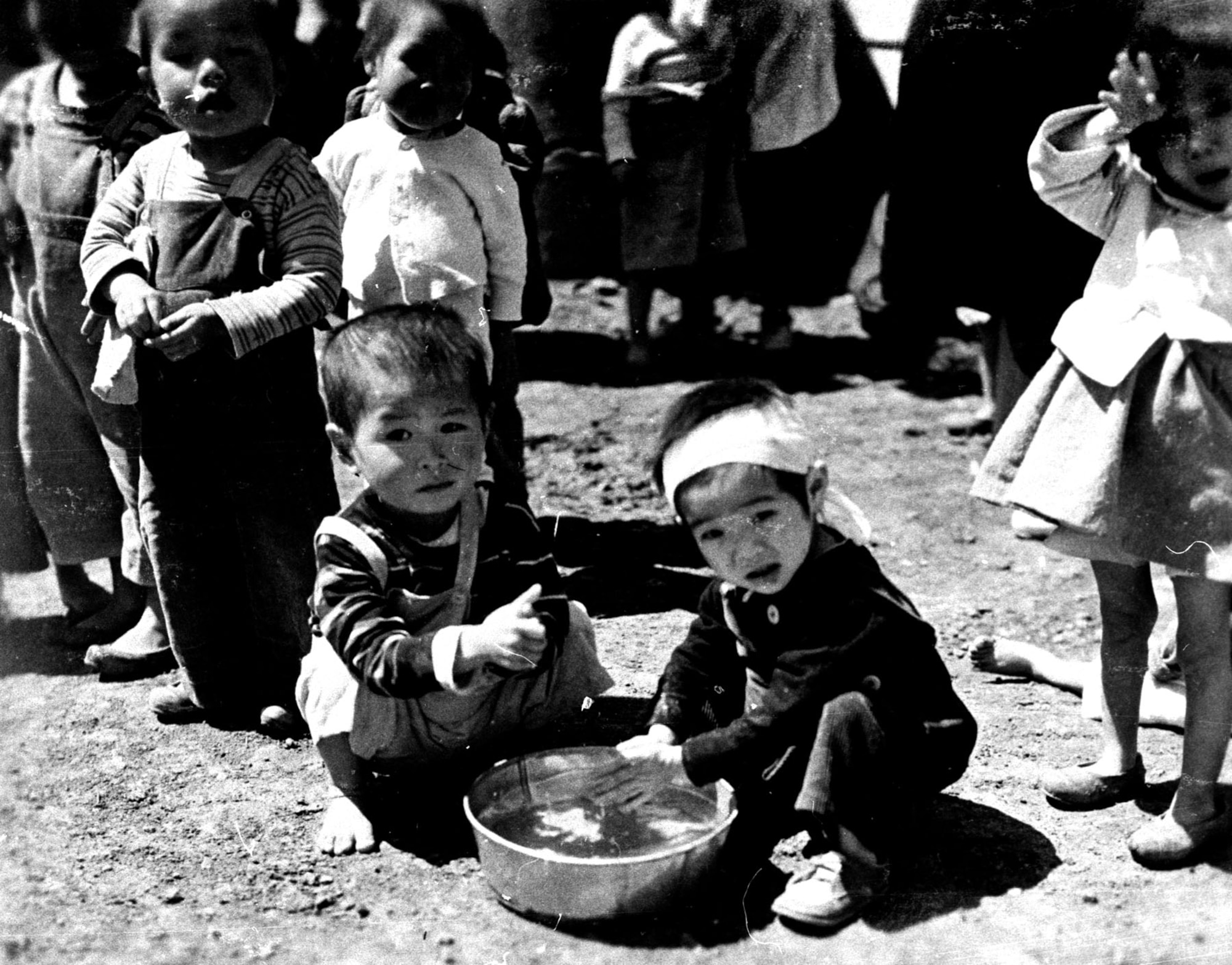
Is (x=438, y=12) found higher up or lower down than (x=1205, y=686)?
higher up

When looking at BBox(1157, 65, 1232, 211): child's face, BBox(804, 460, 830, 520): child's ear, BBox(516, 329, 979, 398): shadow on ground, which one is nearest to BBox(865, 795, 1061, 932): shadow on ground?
BBox(804, 460, 830, 520): child's ear

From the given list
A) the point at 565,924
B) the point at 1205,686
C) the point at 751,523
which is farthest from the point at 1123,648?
the point at 565,924

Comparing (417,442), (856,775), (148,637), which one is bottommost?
(148,637)

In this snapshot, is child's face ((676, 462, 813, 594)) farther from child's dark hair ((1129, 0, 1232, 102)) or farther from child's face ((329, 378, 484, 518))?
child's dark hair ((1129, 0, 1232, 102))

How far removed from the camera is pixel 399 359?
296 cm

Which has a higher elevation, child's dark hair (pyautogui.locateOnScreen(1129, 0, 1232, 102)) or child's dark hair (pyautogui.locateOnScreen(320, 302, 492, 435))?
child's dark hair (pyautogui.locateOnScreen(1129, 0, 1232, 102))

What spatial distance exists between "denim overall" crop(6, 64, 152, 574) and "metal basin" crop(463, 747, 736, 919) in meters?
1.46

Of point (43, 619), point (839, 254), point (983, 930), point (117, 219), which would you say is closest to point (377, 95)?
point (117, 219)

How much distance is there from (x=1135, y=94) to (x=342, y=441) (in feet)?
5.59

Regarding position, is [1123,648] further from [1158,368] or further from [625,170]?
[625,170]

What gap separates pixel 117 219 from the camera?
3414mm

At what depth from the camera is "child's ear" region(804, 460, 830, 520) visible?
2729 millimetres

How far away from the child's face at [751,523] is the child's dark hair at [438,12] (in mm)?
1488

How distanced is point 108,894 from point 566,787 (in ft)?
3.04
